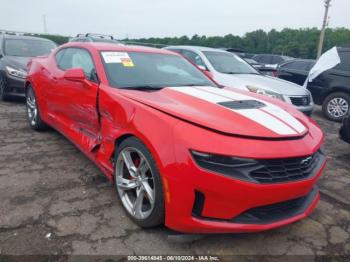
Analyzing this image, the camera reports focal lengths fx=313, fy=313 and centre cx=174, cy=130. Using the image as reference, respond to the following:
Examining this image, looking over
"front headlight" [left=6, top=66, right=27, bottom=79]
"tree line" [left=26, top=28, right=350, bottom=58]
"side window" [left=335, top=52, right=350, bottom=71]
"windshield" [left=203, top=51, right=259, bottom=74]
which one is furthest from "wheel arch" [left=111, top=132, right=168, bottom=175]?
"tree line" [left=26, top=28, right=350, bottom=58]

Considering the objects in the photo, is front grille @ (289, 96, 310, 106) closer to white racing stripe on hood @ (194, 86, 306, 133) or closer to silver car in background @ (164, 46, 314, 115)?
silver car in background @ (164, 46, 314, 115)

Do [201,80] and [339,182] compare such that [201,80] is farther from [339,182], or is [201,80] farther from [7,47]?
[7,47]

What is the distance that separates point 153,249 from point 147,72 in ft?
5.76

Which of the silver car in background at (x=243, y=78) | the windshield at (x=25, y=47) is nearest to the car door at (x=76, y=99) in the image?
the silver car in background at (x=243, y=78)

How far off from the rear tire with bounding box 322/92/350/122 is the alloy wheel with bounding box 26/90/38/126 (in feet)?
20.5

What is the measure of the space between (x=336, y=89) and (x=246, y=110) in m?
5.67

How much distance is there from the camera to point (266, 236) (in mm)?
2539

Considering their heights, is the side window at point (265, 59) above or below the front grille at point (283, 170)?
above

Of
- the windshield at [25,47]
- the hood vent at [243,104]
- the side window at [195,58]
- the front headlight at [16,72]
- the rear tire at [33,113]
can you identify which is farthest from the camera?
the windshield at [25,47]

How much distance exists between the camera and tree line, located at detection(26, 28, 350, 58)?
36.5m

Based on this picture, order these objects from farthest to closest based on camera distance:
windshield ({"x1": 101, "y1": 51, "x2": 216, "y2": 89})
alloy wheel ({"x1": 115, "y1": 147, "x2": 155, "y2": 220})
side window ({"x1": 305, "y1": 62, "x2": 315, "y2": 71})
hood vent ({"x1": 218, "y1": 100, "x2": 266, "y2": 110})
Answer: side window ({"x1": 305, "y1": 62, "x2": 315, "y2": 71}), windshield ({"x1": 101, "y1": 51, "x2": 216, "y2": 89}), hood vent ({"x1": 218, "y1": 100, "x2": 266, "y2": 110}), alloy wheel ({"x1": 115, "y1": 147, "x2": 155, "y2": 220})

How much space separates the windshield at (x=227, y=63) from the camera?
6.55 meters

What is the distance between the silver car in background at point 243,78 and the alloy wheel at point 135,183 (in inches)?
111

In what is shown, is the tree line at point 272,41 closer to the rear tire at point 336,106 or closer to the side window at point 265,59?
the side window at point 265,59
